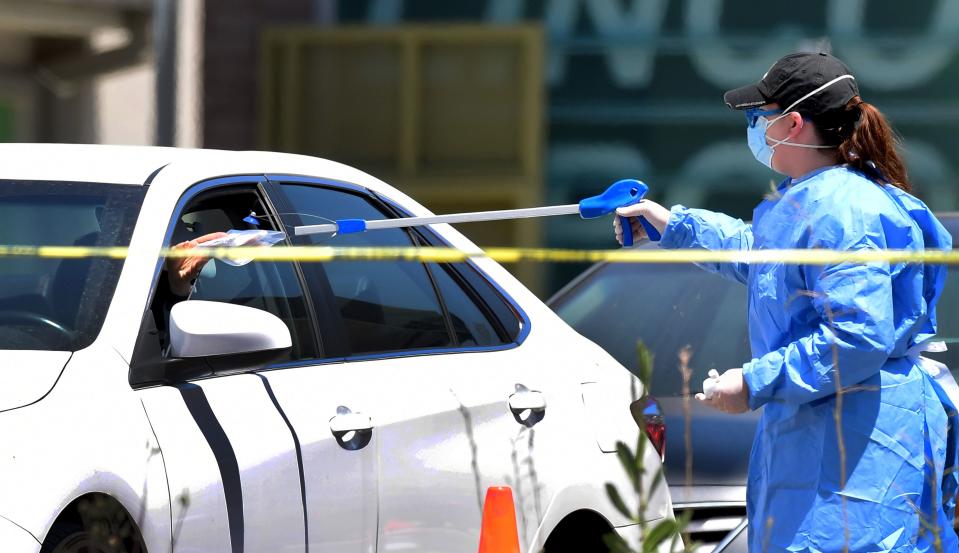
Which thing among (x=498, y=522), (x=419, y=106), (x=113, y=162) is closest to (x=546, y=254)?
(x=498, y=522)

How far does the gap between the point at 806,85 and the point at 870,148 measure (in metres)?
0.19

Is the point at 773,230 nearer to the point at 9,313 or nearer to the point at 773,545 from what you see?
the point at 773,545

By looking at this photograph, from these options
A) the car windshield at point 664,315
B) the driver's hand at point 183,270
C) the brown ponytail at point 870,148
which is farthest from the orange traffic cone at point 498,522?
the car windshield at point 664,315

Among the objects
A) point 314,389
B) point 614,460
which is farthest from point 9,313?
point 614,460

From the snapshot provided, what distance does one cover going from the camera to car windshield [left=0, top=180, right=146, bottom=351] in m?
3.22

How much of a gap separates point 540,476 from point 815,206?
104 cm

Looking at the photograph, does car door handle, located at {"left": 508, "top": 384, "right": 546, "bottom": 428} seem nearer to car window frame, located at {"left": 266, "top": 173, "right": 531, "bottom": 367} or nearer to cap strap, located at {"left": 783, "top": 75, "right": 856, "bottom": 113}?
car window frame, located at {"left": 266, "top": 173, "right": 531, "bottom": 367}

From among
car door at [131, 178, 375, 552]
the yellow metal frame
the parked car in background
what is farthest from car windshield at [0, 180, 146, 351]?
the yellow metal frame

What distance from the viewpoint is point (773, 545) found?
11.0 feet

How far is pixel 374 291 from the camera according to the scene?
157 inches

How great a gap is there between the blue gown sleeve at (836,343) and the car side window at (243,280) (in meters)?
1.04

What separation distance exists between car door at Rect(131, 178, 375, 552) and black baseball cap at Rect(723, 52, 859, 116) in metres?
1.14

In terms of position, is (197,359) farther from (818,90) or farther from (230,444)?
(818,90)

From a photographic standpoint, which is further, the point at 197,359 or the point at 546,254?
the point at 546,254
